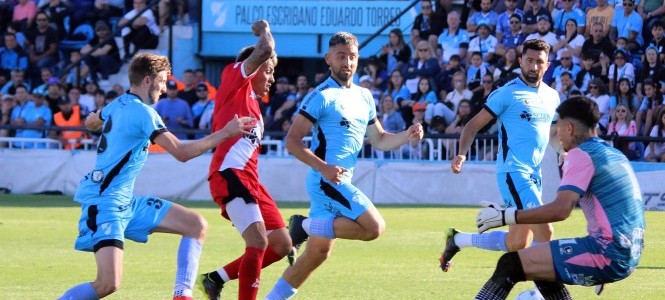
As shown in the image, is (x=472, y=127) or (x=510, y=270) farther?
(x=472, y=127)

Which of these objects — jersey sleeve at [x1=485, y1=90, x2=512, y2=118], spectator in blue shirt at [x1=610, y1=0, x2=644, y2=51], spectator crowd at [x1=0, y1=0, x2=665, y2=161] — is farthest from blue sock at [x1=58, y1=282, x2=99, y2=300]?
spectator in blue shirt at [x1=610, y1=0, x2=644, y2=51]

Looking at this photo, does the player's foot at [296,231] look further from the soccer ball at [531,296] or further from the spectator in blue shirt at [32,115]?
the spectator in blue shirt at [32,115]

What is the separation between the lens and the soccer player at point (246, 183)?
973cm

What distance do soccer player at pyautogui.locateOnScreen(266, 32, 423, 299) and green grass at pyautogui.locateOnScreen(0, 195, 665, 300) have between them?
1166mm

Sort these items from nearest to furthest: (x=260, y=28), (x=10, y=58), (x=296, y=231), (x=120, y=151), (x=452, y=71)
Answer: (x=120, y=151), (x=260, y=28), (x=296, y=231), (x=452, y=71), (x=10, y=58)

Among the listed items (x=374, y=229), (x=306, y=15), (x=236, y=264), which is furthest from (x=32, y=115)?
(x=374, y=229)

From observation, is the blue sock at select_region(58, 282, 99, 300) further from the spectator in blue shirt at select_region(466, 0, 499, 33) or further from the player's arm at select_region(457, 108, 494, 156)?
the spectator in blue shirt at select_region(466, 0, 499, 33)

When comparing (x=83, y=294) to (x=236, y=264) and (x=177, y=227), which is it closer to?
(x=177, y=227)

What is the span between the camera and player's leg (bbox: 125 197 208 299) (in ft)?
29.5

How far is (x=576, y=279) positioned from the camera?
8031mm

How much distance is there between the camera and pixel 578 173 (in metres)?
7.96

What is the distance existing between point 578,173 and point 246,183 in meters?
2.95

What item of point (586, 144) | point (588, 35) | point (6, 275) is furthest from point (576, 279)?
point (588, 35)

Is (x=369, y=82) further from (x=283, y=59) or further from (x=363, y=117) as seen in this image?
(x=363, y=117)
